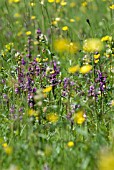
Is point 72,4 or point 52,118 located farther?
point 72,4

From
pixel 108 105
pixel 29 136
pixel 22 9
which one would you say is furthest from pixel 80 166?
pixel 22 9

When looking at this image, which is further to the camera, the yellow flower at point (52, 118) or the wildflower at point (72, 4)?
the wildflower at point (72, 4)

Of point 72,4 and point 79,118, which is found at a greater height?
point 72,4

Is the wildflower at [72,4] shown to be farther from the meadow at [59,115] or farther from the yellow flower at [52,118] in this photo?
the yellow flower at [52,118]

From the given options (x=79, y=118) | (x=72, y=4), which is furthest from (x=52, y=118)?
(x=72, y=4)

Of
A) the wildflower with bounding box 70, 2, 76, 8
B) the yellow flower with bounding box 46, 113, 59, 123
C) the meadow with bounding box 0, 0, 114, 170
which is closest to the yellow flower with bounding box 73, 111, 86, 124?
the meadow with bounding box 0, 0, 114, 170

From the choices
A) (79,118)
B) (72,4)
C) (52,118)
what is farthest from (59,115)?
(72,4)

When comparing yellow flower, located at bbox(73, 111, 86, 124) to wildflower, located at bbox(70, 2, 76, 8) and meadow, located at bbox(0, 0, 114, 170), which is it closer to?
meadow, located at bbox(0, 0, 114, 170)

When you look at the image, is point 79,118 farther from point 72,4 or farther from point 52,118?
point 72,4

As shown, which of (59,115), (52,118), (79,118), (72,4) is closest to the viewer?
(79,118)

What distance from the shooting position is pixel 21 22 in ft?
18.1

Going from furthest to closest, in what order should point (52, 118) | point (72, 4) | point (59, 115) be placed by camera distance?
point (72, 4)
point (59, 115)
point (52, 118)


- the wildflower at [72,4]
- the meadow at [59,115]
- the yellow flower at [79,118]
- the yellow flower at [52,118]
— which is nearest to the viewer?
the meadow at [59,115]

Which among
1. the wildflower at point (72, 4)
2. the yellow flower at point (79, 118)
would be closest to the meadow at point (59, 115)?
the yellow flower at point (79, 118)
